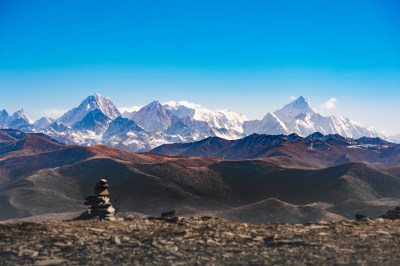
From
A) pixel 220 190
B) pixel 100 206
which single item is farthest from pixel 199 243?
pixel 220 190

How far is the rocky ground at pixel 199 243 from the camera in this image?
1362cm

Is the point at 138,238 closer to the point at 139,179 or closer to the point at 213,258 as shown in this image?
the point at 213,258

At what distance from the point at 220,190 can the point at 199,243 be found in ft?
424

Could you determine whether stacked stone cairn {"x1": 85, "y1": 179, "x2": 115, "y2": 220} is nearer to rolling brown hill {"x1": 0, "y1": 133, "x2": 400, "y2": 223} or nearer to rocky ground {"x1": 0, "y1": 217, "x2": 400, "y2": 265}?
rocky ground {"x1": 0, "y1": 217, "x2": 400, "y2": 265}

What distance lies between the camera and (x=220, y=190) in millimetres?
143625

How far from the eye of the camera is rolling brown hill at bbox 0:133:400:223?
112 metres

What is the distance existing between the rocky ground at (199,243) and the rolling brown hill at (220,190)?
84.4 m

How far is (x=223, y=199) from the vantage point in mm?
135125

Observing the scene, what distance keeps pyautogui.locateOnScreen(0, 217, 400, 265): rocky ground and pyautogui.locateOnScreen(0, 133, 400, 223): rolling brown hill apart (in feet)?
277

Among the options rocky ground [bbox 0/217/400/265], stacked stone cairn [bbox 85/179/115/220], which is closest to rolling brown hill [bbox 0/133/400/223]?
stacked stone cairn [bbox 85/179/115/220]

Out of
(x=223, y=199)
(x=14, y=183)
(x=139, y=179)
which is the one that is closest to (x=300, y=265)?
(x=223, y=199)

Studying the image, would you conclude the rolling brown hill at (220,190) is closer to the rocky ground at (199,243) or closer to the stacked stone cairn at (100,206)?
the stacked stone cairn at (100,206)

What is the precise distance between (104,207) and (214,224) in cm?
1005

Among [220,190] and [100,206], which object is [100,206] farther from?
[220,190]
